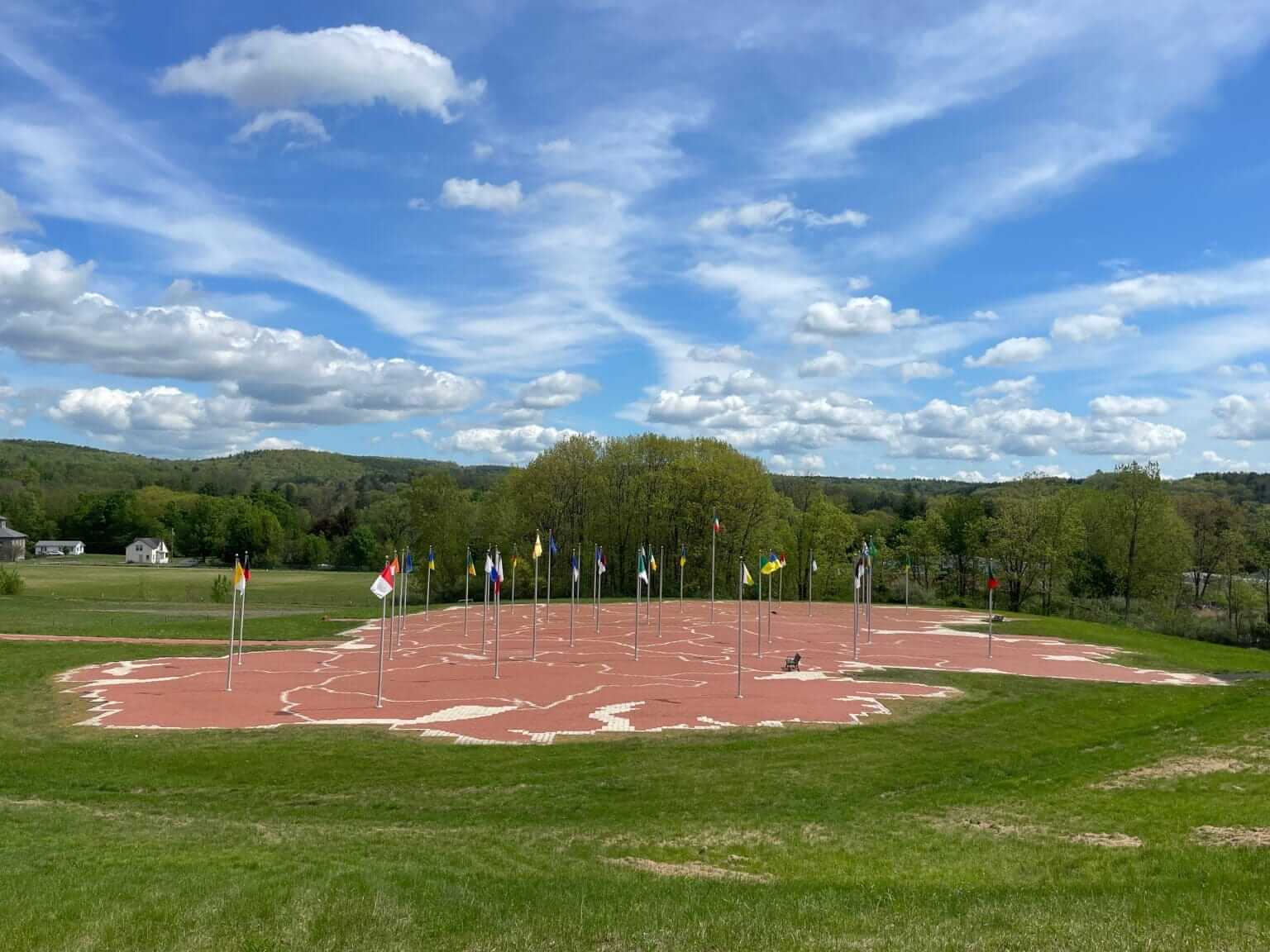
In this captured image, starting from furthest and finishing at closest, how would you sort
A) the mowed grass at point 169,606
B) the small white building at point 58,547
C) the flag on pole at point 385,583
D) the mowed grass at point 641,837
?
the small white building at point 58,547 → the mowed grass at point 169,606 → the flag on pole at point 385,583 → the mowed grass at point 641,837

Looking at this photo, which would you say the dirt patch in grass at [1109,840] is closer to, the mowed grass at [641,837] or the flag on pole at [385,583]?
the mowed grass at [641,837]

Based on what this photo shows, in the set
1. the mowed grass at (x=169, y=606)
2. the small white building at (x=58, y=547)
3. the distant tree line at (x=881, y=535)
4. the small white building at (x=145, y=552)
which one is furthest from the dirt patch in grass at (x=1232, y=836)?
the small white building at (x=58, y=547)

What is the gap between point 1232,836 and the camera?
43.0ft

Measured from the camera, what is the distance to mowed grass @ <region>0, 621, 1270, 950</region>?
29.1 ft

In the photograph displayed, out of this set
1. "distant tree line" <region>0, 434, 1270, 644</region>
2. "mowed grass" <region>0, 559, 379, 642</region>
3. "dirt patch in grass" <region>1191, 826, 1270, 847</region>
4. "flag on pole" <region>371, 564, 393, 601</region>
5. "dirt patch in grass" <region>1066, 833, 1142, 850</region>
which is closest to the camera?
"dirt patch in grass" <region>1191, 826, 1270, 847</region>

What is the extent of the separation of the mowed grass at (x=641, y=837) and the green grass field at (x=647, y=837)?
0.20ft

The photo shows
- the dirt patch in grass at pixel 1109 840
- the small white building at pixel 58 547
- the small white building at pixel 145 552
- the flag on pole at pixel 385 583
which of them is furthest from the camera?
the small white building at pixel 58 547

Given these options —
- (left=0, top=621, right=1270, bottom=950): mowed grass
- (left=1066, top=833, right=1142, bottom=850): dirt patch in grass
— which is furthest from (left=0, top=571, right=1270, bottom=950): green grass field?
(left=1066, top=833, right=1142, bottom=850): dirt patch in grass

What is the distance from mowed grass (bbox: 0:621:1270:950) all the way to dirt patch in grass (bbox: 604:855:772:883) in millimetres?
132

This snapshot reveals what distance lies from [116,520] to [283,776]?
153 m

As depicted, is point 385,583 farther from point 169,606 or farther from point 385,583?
point 169,606

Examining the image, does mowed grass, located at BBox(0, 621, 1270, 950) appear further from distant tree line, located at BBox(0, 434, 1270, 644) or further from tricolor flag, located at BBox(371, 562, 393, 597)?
distant tree line, located at BBox(0, 434, 1270, 644)

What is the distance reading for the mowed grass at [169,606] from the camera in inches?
1789

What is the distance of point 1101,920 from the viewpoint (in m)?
→ 8.91
